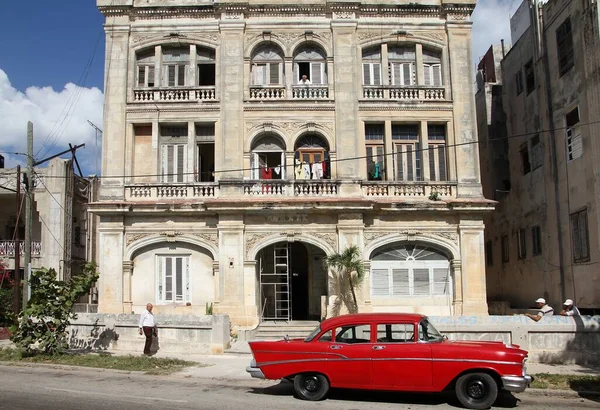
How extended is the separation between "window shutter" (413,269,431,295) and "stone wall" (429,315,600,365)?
6.02m

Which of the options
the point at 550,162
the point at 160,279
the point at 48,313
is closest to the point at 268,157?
the point at 160,279

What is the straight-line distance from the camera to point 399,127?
24312mm

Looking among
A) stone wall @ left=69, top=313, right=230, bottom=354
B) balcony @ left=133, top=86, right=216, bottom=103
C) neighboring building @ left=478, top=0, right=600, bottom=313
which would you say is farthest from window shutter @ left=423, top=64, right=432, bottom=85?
stone wall @ left=69, top=313, right=230, bottom=354

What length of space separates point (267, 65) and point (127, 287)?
10.3 m

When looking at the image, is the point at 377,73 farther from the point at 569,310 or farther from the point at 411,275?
the point at 569,310

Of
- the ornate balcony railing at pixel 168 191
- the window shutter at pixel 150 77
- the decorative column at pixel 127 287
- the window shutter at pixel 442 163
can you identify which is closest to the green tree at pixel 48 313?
the decorative column at pixel 127 287

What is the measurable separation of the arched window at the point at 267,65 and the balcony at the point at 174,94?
192cm

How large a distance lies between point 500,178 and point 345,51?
34.0 feet

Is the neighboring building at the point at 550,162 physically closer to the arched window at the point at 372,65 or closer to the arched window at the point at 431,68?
the arched window at the point at 431,68

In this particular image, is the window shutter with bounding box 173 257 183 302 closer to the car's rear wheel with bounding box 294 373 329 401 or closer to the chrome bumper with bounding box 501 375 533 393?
the car's rear wheel with bounding box 294 373 329 401

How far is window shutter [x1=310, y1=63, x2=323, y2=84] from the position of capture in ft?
80.5

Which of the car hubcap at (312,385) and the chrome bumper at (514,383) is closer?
the chrome bumper at (514,383)

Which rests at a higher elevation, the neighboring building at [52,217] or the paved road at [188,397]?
the neighboring building at [52,217]

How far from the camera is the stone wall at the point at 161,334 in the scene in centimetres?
1877
